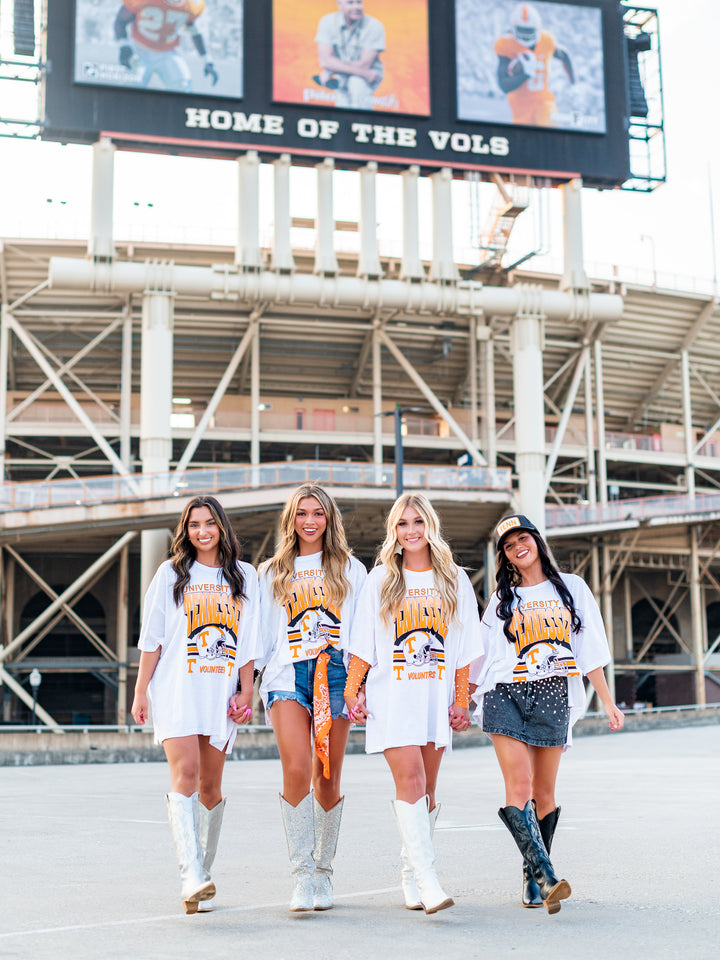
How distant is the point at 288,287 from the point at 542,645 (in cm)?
3237

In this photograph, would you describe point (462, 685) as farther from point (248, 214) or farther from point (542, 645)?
point (248, 214)

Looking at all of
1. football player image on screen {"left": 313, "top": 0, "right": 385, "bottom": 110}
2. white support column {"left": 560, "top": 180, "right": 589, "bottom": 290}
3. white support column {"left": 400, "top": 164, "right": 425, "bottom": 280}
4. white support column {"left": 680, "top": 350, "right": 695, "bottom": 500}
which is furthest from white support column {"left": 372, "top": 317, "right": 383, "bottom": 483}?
white support column {"left": 680, "top": 350, "right": 695, "bottom": 500}

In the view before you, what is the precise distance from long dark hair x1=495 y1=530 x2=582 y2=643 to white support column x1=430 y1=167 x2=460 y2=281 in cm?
3337

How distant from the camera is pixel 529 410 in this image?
131 ft

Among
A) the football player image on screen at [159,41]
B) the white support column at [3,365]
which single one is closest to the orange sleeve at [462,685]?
the football player image on screen at [159,41]

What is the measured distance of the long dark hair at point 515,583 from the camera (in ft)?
20.4

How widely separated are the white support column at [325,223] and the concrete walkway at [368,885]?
89.9 feet

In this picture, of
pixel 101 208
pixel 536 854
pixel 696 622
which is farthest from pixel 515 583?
pixel 696 622

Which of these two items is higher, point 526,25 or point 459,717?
point 526,25

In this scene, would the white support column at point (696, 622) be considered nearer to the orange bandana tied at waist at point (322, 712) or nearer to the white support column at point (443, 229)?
the white support column at point (443, 229)

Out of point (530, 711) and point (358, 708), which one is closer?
point (358, 708)

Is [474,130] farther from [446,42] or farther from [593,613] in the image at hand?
[593,613]

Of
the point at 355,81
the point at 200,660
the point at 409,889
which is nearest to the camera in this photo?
the point at 409,889

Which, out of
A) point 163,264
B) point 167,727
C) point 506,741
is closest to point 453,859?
point 506,741
